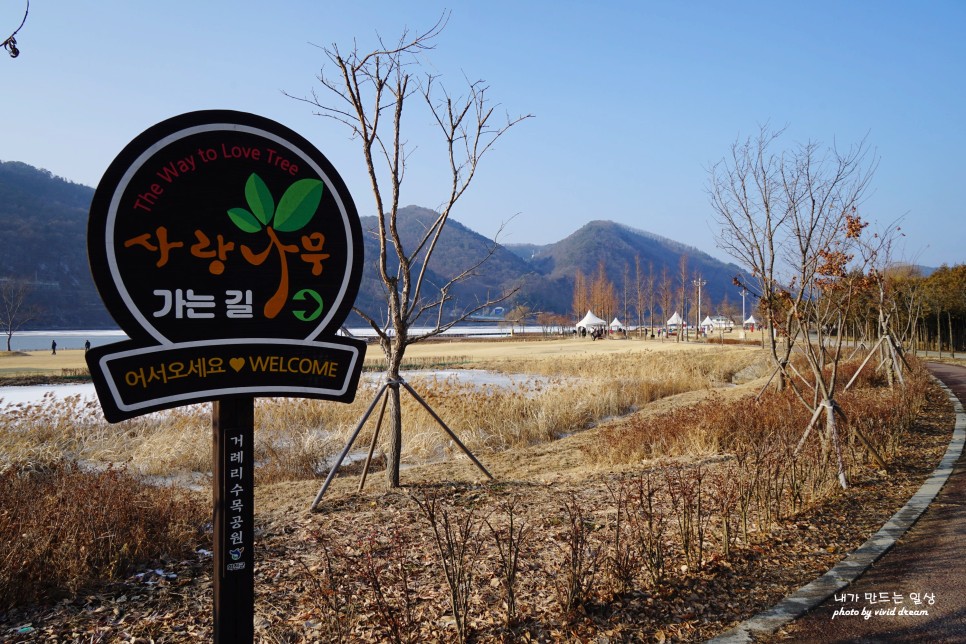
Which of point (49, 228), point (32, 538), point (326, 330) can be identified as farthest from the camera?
point (49, 228)

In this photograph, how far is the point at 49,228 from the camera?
95438 millimetres

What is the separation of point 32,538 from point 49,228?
11294 cm

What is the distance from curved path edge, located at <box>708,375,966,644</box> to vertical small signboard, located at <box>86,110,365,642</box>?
281cm

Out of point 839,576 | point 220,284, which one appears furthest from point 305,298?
point 839,576

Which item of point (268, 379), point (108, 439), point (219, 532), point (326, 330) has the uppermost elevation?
point (326, 330)

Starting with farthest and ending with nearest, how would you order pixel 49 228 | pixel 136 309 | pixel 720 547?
1. pixel 49 228
2. pixel 720 547
3. pixel 136 309

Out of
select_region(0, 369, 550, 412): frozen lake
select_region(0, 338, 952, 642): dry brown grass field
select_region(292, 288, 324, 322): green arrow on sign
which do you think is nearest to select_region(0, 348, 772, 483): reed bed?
select_region(0, 338, 952, 642): dry brown grass field

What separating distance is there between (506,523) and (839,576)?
2.66 m

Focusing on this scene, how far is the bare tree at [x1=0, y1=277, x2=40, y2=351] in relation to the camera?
48.0m

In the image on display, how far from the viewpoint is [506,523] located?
220 inches

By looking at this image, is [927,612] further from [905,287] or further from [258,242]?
[905,287]

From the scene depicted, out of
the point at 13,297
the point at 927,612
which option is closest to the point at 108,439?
the point at 927,612

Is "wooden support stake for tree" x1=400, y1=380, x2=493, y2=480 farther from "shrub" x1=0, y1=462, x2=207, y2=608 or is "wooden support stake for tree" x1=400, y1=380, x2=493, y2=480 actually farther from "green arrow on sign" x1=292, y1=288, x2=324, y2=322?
"green arrow on sign" x1=292, y1=288, x2=324, y2=322

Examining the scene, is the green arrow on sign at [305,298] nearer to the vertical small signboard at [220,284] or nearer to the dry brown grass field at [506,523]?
the vertical small signboard at [220,284]
